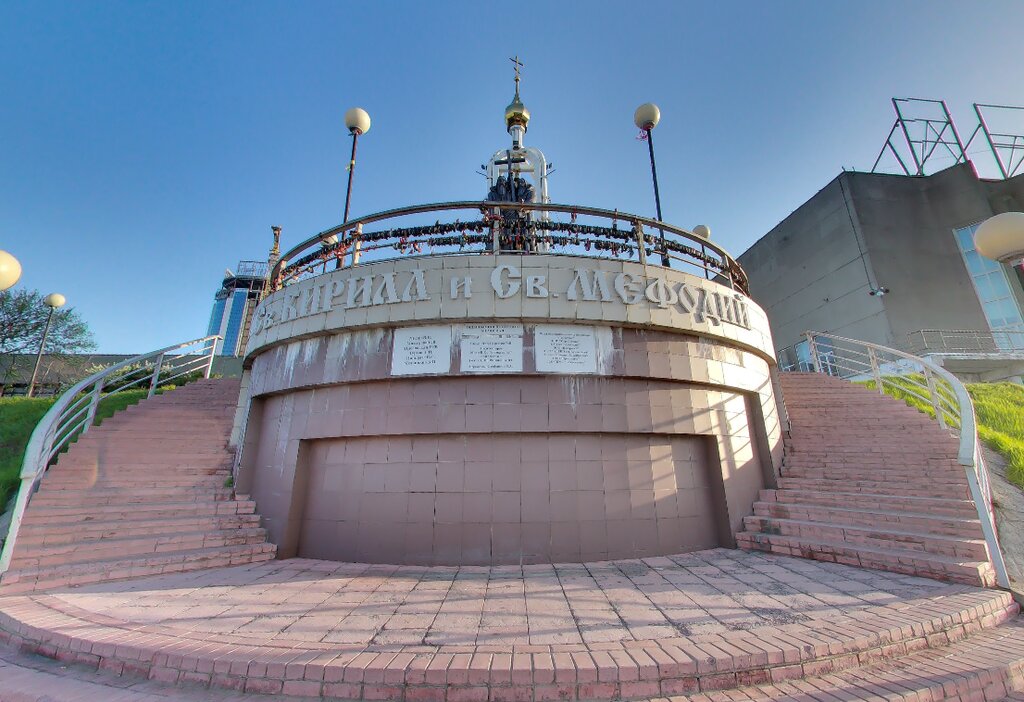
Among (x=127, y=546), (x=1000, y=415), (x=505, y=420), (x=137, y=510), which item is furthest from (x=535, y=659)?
(x=1000, y=415)

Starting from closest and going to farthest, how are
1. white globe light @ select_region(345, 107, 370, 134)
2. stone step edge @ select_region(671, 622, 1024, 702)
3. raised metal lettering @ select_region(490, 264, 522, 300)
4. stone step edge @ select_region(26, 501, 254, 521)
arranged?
stone step edge @ select_region(671, 622, 1024, 702) < stone step edge @ select_region(26, 501, 254, 521) < raised metal lettering @ select_region(490, 264, 522, 300) < white globe light @ select_region(345, 107, 370, 134)

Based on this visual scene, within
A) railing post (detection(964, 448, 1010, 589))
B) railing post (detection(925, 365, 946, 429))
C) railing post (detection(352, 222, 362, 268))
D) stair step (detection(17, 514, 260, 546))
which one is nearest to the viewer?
railing post (detection(964, 448, 1010, 589))

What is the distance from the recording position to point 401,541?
241 inches

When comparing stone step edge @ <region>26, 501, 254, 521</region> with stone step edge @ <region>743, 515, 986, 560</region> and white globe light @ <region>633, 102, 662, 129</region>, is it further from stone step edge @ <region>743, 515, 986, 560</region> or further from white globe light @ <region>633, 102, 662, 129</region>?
white globe light @ <region>633, 102, 662, 129</region>

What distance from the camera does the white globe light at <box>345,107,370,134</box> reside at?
38.4 ft

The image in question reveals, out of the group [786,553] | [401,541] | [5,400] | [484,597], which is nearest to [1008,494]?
[786,553]

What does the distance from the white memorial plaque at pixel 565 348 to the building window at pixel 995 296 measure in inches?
863

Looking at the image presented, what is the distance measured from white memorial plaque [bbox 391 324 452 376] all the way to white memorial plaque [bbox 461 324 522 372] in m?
0.29

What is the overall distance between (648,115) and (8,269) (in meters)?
14.0

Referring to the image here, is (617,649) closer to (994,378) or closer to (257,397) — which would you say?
(257,397)

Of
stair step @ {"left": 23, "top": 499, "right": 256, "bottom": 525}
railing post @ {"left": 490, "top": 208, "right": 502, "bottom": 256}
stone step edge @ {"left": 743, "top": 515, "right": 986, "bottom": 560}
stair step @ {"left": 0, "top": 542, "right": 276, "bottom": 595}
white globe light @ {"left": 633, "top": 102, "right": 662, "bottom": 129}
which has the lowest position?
stair step @ {"left": 0, "top": 542, "right": 276, "bottom": 595}

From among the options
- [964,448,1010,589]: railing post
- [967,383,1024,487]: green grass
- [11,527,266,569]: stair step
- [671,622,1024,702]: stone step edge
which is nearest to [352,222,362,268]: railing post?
[11,527,266,569]: stair step

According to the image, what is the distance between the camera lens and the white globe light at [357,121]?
11.7 meters

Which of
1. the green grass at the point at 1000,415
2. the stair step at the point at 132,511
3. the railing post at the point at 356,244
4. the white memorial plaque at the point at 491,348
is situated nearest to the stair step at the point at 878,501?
the green grass at the point at 1000,415
